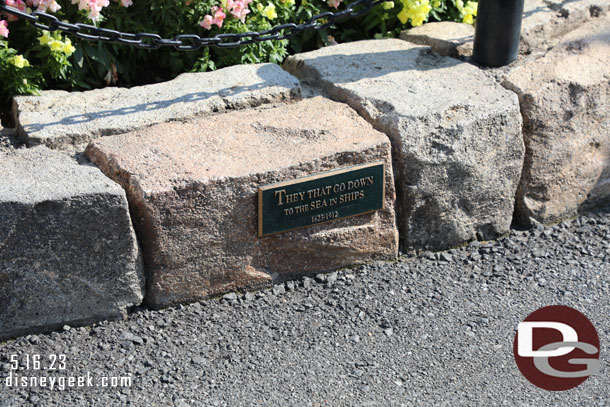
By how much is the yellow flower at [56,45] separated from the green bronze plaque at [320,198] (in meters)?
1.09

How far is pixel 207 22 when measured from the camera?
3.42 meters

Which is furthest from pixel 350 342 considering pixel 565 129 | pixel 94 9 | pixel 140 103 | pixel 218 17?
pixel 94 9

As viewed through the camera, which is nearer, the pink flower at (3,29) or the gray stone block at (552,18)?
the pink flower at (3,29)

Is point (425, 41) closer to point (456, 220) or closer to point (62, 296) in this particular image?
point (456, 220)

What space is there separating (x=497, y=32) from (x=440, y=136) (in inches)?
27.8

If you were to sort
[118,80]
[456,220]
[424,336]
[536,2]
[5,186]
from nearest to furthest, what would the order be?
[5,186], [424,336], [456,220], [118,80], [536,2]

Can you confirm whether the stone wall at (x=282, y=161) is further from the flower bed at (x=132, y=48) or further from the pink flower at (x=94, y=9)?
the pink flower at (x=94, y=9)

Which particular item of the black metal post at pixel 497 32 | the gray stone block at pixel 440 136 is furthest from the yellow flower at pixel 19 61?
the black metal post at pixel 497 32

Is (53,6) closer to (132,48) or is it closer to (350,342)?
(132,48)

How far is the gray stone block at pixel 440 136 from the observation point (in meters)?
3.11

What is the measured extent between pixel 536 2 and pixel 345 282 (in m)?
1.87

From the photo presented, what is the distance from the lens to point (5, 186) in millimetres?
2611

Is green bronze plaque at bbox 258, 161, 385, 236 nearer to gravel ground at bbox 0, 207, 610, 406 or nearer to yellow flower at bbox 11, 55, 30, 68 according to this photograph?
gravel ground at bbox 0, 207, 610, 406

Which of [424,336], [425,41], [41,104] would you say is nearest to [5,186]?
Answer: [41,104]
